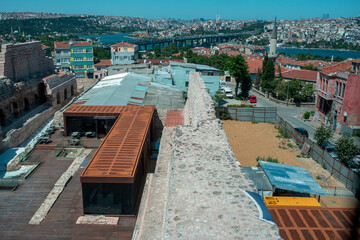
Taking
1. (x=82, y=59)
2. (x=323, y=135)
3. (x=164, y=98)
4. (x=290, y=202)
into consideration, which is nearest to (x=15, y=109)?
(x=164, y=98)

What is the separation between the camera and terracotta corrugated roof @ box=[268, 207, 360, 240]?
6629 mm

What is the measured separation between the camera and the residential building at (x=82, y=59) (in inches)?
1906

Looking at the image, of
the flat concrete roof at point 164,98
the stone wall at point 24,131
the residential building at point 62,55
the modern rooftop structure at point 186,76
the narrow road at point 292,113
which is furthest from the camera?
the residential building at point 62,55

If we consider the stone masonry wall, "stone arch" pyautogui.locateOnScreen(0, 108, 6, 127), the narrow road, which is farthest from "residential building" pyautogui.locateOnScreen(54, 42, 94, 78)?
the stone masonry wall

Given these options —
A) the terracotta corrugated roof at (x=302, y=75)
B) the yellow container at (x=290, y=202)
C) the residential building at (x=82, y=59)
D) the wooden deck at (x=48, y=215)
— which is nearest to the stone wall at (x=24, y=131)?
the wooden deck at (x=48, y=215)

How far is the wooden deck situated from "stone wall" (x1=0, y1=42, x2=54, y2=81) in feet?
A: 28.0

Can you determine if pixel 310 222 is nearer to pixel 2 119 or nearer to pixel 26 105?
pixel 2 119

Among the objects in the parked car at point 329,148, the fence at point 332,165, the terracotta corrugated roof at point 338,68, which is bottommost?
the parked car at point 329,148

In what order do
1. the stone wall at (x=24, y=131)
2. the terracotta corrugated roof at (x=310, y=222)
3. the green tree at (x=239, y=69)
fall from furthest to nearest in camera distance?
the green tree at (x=239, y=69) → the stone wall at (x=24, y=131) → the terracotta corrugated roof at (x=310, y=222)

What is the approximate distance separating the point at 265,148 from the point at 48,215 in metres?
10.7

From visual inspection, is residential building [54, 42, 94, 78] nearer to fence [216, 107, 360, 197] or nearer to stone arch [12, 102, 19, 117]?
stone arch [12, 102, 19, 117]

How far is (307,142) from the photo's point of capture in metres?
15.1

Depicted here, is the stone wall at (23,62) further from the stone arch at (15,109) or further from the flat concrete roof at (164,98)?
the flat concrete roof at (164,98)

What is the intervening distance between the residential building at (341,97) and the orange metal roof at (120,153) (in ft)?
42.1
